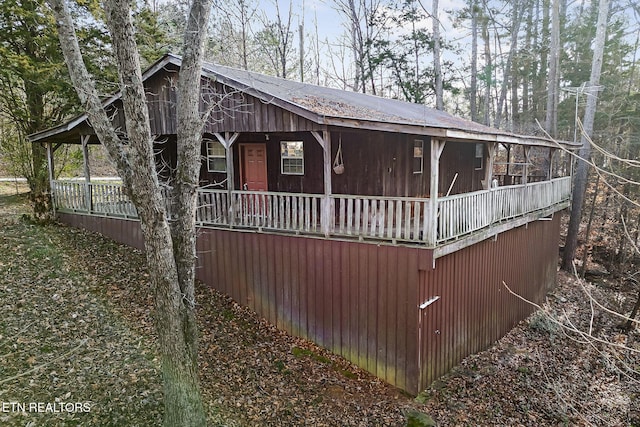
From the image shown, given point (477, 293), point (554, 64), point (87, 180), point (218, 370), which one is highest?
point (554, 64)

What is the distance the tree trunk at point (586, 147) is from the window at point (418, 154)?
6.18 meters

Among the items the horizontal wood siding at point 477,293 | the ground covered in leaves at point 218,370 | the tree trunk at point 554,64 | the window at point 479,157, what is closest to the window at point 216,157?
the ground covered in leaves at point 218,370

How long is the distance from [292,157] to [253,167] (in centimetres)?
136

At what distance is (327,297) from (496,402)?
4056 mm

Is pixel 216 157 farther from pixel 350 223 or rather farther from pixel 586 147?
pixel 586 147

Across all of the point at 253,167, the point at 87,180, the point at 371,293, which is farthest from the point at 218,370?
the point at 87,180

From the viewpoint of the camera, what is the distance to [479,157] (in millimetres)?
16922

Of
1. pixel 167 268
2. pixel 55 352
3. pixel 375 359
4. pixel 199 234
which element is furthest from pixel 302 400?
pixel 199 234

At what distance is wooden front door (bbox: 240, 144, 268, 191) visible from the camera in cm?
1320

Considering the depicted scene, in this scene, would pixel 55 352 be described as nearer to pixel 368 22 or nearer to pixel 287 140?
pixel 287 140

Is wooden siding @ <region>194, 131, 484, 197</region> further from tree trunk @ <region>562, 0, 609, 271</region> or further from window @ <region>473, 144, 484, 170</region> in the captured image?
tree trunk @ <region>562, 0, 609, 271</region>

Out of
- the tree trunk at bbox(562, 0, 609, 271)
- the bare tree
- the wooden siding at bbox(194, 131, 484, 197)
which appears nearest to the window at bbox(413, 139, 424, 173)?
the wooden siding at bbox(194, 131, 484, 197)

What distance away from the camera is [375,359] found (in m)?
9.02

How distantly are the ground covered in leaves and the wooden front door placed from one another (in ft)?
12.3
